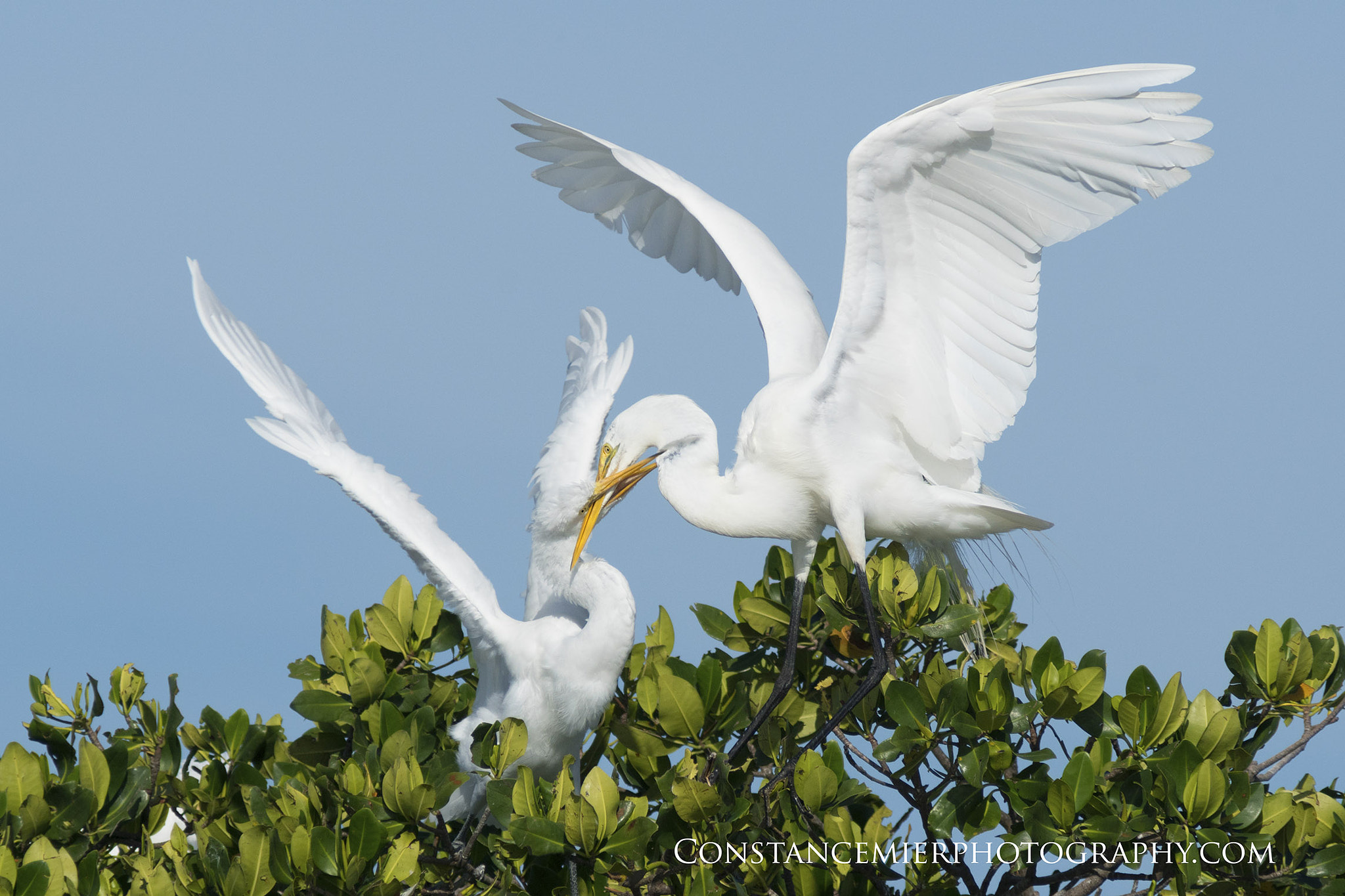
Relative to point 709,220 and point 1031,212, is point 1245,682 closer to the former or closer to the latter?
point 1031,212

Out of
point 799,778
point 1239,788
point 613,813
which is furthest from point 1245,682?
point 613,813

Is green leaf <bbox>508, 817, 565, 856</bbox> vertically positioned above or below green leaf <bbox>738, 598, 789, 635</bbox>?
below

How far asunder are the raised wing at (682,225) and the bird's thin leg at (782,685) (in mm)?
1154

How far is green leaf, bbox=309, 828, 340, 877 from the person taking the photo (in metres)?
3.60

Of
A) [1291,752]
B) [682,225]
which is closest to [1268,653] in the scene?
[1291,752]

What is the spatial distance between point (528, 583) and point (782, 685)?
107cm

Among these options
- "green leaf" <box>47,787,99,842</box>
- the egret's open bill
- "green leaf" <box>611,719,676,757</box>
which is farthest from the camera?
the egret's open bill

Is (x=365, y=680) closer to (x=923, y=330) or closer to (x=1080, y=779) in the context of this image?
(x=1080, y=779)

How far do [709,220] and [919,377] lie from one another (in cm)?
148

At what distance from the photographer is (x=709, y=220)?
6.30m

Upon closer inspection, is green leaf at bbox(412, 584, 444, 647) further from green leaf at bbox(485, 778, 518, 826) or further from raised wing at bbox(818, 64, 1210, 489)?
raised wing at bbox(818, 64, 1210, 489)

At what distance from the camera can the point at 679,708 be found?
446 cm

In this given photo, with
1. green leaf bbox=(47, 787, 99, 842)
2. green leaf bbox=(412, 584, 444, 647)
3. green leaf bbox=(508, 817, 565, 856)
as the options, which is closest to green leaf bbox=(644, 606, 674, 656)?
green leaf bbox=(412, 584, 444, 647)

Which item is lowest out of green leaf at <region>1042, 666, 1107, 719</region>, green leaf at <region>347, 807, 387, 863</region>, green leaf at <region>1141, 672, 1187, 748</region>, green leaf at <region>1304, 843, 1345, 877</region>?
green leaf at <region>347, 807, 387, 863</region>
